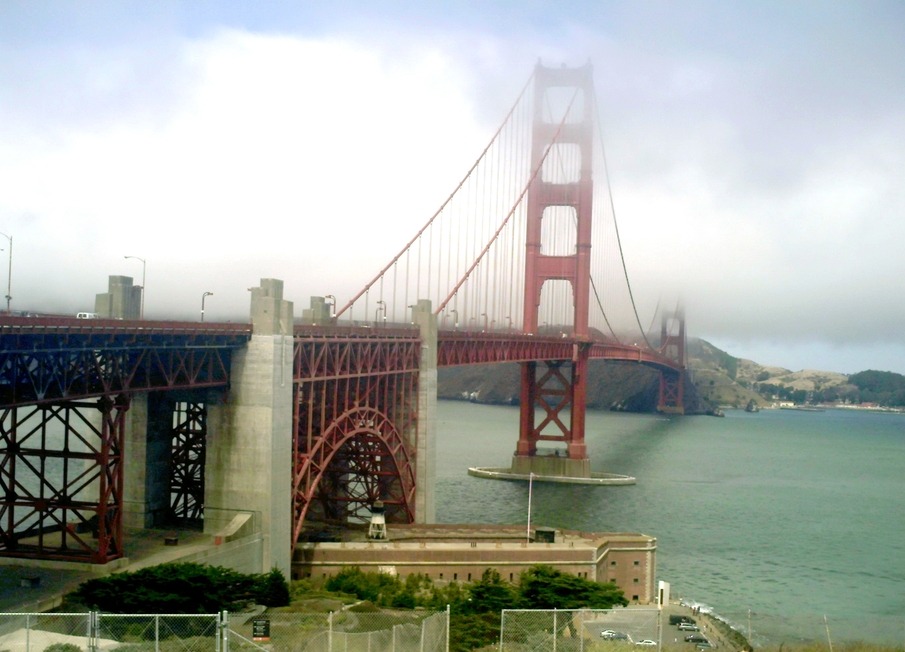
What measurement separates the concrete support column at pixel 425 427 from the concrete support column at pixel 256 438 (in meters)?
11.5

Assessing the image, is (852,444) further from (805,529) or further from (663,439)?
(805,529)

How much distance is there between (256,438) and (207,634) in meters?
10.4

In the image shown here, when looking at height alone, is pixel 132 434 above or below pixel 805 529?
above

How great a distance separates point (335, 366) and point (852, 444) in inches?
3281

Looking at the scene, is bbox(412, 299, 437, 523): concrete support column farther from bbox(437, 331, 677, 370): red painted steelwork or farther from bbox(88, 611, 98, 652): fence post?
bbox(88, 611, 98, 652): fence post

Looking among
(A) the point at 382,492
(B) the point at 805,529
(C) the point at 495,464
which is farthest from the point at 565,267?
(A) the point at 382,492

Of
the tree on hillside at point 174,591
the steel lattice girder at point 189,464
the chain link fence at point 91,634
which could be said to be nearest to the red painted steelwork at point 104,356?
the tree on hillside at point 174,591

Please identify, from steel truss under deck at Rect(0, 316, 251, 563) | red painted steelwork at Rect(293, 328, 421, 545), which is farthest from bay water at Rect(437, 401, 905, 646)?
steel truss under deck at Rect(0, 316, 251, 563)

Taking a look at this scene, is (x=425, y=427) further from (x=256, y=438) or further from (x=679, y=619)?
(x=679, y=619)

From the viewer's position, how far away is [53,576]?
20.1 meters

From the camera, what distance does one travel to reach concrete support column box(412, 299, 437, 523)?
36.8 meters

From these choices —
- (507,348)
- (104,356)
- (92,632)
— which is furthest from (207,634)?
(507,348)

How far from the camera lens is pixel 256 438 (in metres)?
25.2

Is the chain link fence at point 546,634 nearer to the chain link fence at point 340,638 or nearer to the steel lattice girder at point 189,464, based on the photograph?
the chain link fence at point 340,638
